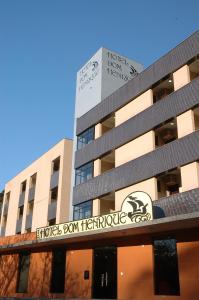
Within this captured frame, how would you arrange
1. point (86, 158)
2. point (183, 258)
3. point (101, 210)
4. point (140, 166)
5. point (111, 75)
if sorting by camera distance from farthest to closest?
point (111, 75) < point (86, 158) < point (101, 210) < point (140, 166) < point (183, 258)

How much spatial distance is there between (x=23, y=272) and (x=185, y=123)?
2001cm

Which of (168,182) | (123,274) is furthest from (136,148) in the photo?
(123,274)

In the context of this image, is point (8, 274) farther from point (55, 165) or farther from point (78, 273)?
point (55, 165)

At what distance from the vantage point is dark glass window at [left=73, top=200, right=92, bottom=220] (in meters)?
33.7

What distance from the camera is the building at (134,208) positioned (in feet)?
70.5

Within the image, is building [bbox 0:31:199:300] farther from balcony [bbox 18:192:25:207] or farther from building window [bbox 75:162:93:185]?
balcony [bbox 18:192:25:207]

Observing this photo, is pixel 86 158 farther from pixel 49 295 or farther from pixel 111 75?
pixel 49 295

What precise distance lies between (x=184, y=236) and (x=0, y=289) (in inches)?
866

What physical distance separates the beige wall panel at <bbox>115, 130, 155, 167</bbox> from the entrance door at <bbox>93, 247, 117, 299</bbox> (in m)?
8.16

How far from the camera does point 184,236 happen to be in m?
20.7

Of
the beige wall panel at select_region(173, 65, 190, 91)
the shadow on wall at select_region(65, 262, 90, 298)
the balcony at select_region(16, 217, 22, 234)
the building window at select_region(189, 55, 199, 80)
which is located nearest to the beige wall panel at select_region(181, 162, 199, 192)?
the beige wall panel at select_region(173, 65, 190, 91)

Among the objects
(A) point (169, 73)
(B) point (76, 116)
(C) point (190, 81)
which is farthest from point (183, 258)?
(B) point (76, 116)

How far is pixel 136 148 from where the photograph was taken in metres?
29.9

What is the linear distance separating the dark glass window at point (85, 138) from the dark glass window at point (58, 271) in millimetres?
12027
